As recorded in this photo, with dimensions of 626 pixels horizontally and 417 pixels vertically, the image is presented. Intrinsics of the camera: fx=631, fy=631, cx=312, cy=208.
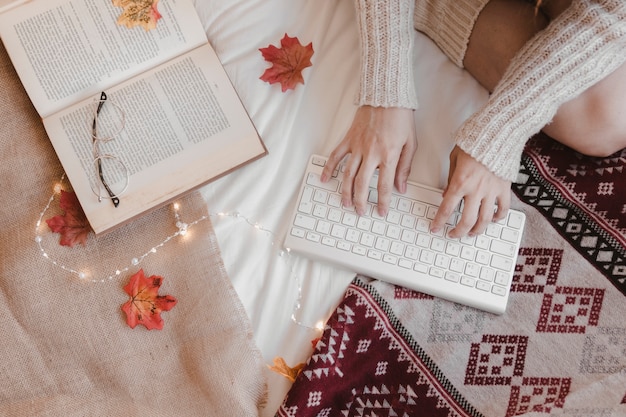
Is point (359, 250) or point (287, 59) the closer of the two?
point (359, 250)

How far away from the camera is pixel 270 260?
1102mm

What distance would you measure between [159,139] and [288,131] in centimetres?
23

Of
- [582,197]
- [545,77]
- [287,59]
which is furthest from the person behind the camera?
[287,59]

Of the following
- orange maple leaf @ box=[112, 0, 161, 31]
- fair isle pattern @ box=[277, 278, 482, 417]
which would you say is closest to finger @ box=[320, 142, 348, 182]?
fair isle pattern @ box=[277, 278, 482, 417]

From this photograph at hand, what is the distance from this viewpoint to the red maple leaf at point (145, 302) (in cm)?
107

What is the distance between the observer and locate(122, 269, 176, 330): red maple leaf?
1074 mm

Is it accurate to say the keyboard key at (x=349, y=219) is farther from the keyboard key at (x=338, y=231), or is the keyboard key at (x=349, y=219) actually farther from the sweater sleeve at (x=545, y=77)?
the sweater sleeve at (x=545, y=77)

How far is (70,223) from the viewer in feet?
3.62

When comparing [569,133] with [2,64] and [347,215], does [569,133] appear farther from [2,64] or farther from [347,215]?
[2,64]

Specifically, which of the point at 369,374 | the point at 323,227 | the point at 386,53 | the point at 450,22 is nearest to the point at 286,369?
the point at 369,374

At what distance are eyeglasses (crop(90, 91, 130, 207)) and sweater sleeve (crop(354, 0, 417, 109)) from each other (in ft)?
1.40

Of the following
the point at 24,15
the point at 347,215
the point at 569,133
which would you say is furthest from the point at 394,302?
the point at 24,15

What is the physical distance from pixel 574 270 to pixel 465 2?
0.49 meters

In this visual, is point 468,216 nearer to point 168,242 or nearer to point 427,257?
point 427,257
